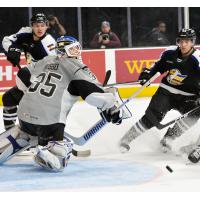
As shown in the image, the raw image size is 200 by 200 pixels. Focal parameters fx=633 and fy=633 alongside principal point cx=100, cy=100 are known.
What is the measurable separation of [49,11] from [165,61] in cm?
337

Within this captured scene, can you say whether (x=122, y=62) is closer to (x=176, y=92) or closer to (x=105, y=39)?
(x=105, y=39)

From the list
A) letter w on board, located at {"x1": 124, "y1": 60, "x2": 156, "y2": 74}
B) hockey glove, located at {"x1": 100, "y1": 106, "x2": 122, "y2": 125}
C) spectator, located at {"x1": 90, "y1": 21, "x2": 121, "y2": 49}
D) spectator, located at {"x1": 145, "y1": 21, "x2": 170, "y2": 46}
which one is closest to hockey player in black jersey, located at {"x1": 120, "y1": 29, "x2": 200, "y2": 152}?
hockey glove, located at {"x1": 100, "y1": 106, "x2": 122, "y2": 125}

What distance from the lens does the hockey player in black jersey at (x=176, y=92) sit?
14.2ft

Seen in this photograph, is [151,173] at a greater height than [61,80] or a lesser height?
lesser

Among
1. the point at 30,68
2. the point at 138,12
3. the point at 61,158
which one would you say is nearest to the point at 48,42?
the point at 30,68

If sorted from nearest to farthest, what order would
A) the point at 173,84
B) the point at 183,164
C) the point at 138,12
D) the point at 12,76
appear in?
the point at 183,164 < the point at 173,84 < the point at 12,76 < the point at 138,12

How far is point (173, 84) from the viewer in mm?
4410

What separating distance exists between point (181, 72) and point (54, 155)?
122cm

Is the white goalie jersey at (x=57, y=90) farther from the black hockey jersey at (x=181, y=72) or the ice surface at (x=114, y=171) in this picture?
the black hockey jersey at (x=181, y=72)

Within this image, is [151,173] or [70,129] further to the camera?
[70,129]

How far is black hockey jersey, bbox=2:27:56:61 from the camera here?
15.1 feet

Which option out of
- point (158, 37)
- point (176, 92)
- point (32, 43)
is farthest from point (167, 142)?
point (158, 37)

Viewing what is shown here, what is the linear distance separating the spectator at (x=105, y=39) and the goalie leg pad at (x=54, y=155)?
373cm
